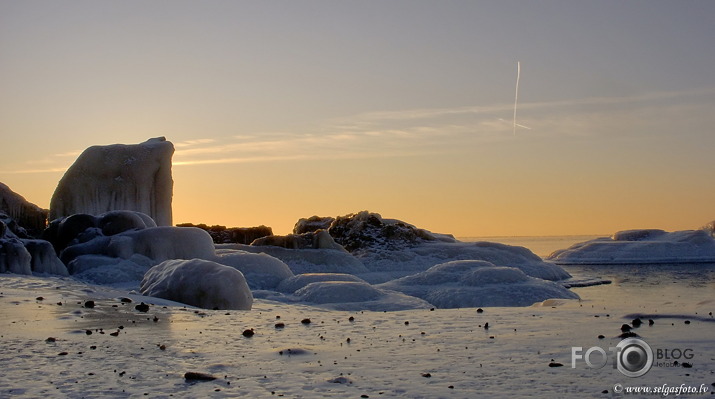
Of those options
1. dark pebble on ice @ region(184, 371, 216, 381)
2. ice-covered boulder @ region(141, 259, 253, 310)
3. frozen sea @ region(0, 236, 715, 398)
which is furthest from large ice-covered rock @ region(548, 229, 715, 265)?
dark pebble on ice @ region(184, 371, 216, 381)

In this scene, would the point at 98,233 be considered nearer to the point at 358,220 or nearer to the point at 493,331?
the point at 493,331

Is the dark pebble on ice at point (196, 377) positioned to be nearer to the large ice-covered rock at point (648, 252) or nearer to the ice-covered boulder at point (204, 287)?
the ice-covered boulder at point (204, 287)

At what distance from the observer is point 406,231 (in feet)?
211

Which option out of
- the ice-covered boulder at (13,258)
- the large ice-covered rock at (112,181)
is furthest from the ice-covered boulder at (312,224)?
the ice-covered boulder at (13,258)

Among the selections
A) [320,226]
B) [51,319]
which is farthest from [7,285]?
[320,226]

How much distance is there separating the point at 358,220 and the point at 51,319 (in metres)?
53.5

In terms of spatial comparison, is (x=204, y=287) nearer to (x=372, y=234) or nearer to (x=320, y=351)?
(x=320, y=351)

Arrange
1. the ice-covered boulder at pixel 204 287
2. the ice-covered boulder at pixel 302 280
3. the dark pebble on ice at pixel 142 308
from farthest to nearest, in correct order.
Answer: the ice-covered boulder at pixel 302 280, the ice-covered boulder at pixel 204 287, the dark pebble on ice at pixel 142 308

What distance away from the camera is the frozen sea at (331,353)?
27.4ft

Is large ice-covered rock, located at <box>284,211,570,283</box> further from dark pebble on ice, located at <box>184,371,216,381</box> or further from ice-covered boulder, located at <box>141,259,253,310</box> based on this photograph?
dark pebble on ice, located at <box>184,371,216,381</box>

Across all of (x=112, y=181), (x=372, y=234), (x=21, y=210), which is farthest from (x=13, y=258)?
(x=372, y=234)

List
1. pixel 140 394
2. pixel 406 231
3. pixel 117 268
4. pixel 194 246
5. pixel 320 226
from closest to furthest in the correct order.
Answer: pixel 140 394 < pixel 117 268 < pixel 194 246 < pixel 406 231 < pixel 320 226

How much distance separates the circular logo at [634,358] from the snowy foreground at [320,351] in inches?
6.9

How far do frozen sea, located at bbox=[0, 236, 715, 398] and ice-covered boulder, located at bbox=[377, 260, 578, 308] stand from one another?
12.0 metres
